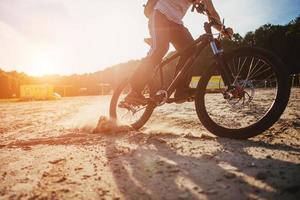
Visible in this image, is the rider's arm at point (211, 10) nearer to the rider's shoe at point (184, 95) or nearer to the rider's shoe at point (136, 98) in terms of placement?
the rider's shoe at point (184, 95)

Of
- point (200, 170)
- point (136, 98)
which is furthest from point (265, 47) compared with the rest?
point (200, 170)

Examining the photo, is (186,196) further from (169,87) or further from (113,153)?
(169,87)

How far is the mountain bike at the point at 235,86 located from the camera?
2828 mm

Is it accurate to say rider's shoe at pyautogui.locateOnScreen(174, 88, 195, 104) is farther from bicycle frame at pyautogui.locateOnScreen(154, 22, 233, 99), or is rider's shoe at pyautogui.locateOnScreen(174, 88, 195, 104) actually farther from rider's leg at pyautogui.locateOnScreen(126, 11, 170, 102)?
rider's leg at pyautogui.locateOnScreen(126, 11, 170, 102)

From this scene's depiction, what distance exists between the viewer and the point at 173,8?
378 cm

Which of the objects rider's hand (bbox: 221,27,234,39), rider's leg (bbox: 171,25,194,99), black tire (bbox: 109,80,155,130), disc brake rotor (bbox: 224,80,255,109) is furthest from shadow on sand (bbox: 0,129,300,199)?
rider's hand (bbox: 221,27,234,39)

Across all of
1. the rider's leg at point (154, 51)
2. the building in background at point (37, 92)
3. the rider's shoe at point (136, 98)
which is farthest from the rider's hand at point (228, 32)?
the building in background at point (37, 92)

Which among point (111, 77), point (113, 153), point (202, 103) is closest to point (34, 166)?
point (113, 153)

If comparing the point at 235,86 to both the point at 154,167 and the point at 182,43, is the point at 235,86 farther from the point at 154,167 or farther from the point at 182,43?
the point at 154,167

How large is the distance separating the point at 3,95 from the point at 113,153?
57519 millimetres

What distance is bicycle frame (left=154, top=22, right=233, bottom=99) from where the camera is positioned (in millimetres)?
3272

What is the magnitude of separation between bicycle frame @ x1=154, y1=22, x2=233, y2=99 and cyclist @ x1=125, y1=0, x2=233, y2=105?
0.08 meters

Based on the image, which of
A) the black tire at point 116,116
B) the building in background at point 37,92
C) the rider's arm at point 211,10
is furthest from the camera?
the building in background at point 37,92

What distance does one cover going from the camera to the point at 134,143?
306 cm
